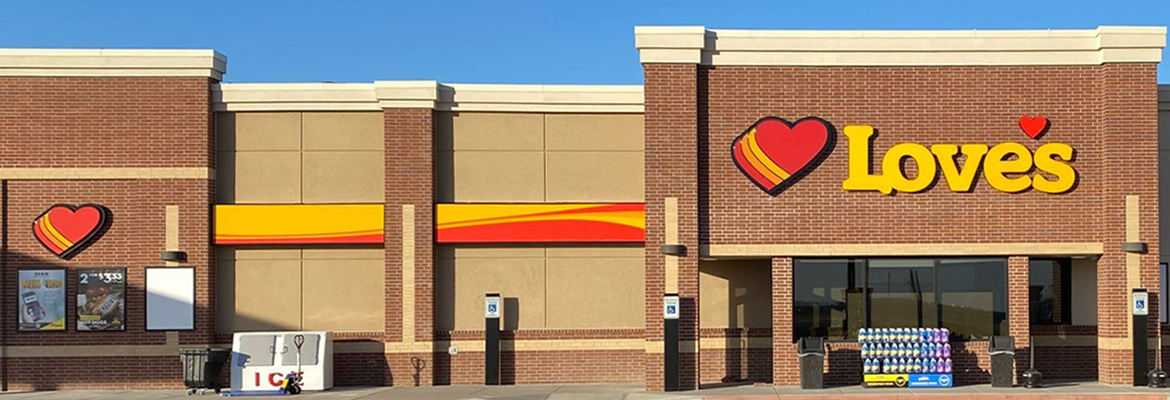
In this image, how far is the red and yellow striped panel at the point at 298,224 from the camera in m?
26.5

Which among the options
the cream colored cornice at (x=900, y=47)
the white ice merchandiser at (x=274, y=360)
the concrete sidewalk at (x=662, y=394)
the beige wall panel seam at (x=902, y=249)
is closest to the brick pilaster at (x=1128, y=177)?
the beige wall panel seam at (x=902, y=249)

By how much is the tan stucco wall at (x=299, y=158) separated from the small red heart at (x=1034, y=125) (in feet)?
44.5

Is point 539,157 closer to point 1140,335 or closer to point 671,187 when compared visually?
point 671,187

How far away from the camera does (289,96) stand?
26.5m

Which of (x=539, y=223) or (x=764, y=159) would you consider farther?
(x=539, y=223)

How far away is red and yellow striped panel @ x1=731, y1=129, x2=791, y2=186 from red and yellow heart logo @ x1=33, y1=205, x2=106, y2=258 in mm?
13702

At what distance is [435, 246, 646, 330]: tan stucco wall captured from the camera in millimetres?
26828

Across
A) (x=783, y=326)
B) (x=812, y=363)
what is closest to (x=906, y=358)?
(x=812, y=363)

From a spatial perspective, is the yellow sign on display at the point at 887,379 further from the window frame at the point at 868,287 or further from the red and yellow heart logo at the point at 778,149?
the red and yellow heart logo at the point at 778,149

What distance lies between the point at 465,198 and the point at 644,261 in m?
4.19

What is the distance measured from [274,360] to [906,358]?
42.7 ft

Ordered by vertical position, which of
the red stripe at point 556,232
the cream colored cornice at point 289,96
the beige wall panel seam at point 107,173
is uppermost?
the cream colored cornice at point 289,96

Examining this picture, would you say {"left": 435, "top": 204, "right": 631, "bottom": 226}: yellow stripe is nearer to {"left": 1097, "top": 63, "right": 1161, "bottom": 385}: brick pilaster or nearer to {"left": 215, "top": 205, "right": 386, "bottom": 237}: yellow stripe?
{"left": 215, "top": 205, "right": 386, "bottom": 237}: yellow stripe

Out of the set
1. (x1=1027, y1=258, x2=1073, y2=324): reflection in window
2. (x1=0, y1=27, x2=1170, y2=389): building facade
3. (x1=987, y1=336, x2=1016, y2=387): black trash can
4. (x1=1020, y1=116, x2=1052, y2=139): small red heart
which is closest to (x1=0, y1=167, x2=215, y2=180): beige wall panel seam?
(x1=0, y1=27, x2=1170, y2=389): building facade
